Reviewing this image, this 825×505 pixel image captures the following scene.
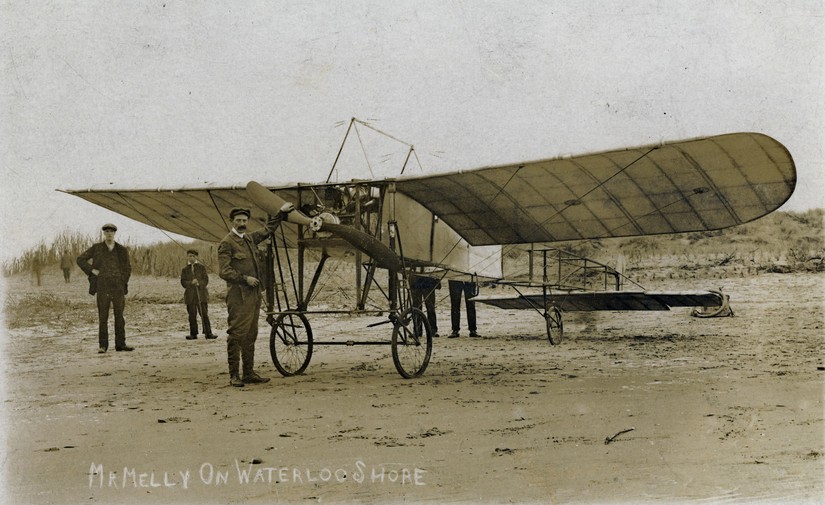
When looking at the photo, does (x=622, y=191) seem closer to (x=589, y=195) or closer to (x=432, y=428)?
(x=589, y=195)

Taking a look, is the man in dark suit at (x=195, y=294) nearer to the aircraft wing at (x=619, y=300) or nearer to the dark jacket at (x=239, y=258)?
the aircraft wing at (x=619, y=300)

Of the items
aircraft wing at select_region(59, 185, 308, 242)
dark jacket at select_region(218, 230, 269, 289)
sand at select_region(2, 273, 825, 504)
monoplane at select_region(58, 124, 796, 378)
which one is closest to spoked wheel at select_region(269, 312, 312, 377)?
monoplane at select_region(58, 124, 796, 378)

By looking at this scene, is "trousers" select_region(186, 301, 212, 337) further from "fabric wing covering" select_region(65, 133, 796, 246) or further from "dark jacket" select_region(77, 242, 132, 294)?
"fabric wing covering" select_region(65, 133, 796, 246)

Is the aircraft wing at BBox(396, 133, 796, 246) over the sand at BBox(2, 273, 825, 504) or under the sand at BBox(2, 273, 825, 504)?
over

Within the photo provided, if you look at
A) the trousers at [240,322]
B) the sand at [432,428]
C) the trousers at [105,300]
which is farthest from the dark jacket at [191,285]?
the trousers at [240,322]

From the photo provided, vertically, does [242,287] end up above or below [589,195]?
below

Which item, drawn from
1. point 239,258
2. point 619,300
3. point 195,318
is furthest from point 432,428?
point 195,318

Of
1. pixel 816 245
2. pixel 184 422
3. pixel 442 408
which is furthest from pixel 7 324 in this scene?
pixel 816 245

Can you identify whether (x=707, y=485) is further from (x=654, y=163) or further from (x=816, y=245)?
(x=816, y=245)
